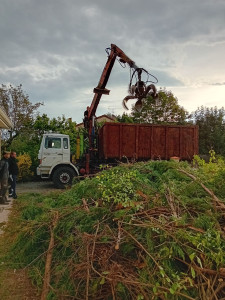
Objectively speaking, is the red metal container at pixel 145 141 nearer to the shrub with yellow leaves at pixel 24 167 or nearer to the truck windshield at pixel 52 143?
the truck windshield at pixel 52 143

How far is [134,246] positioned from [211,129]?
22.5 metres

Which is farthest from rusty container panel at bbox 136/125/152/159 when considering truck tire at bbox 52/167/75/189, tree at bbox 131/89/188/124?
tree at bbox 131/89/188/124

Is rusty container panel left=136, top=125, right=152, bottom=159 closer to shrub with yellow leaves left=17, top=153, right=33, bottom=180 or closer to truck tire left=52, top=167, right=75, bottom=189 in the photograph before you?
truck tire left=52, top=167, right=75, bottom=189

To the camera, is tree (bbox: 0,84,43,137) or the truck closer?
the truck

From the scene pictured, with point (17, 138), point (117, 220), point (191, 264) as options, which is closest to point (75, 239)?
point (117, 220)

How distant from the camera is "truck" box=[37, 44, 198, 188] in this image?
41.8ft

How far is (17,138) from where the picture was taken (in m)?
19.8

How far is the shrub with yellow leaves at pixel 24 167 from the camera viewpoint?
16.7 m

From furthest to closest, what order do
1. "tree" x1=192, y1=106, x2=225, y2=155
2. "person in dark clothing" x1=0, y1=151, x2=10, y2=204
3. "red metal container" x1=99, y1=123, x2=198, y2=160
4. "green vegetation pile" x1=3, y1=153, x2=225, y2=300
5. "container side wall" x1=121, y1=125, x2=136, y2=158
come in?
"tree" x1=192, y1=106, x2=225, y2=155 < "container side wall" x1=121, y1=125, x2=136, y2=158 < "red metal container" x1=99, y1=123, x2=198, y2=160 < "person in dark clothing" x1=0, y1=151, x2=10, y2=204 < "green vegetation pile" x1=3, y1=153, x2=225, y2=300

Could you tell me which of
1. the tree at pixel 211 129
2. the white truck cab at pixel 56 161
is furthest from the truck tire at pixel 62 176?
the tree at pixel 211 129

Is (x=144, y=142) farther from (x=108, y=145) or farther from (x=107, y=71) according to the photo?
(x=107, y=71)

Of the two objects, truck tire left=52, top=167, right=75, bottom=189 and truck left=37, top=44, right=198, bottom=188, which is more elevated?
truck left=37, top=44, right=198, bottom=188

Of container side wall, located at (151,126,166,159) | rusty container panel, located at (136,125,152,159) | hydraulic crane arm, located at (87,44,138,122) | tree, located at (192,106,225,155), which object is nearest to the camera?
hydraulic crane arm, located at (87,44,138,122)

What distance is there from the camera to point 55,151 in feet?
43.2
